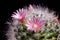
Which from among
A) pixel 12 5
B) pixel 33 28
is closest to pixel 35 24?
pixel 33 28

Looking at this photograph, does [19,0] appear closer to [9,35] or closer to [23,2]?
[23,2]

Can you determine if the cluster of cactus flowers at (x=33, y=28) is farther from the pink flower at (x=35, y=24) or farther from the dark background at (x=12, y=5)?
the dark background at (x=12, y=5)

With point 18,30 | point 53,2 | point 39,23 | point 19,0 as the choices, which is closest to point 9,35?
point 18,30

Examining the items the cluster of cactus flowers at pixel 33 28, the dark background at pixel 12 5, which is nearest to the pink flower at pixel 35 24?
the cluster of cactus flowers at pixel 33 28

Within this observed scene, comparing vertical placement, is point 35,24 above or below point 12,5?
below

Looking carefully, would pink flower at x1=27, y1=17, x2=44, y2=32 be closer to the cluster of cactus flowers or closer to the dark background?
the cluster of cactus flowers

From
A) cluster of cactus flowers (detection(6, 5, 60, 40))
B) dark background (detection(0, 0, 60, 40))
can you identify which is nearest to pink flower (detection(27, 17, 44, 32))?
cluster of cactus flowers (detection(6, 5, 60, 40))

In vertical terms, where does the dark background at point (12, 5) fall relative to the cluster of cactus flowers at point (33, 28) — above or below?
above

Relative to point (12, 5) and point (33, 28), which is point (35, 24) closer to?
point (33, 28)
